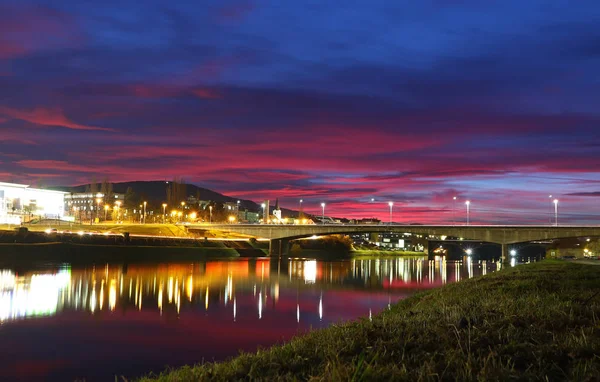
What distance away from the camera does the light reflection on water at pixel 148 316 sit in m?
22.1

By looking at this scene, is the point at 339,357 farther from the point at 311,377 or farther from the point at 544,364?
the point at 544,364

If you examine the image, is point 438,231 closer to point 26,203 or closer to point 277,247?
point 277,247

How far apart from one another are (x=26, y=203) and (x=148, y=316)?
160589 millimetres

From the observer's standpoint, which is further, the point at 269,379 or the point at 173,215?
the point at 173,215

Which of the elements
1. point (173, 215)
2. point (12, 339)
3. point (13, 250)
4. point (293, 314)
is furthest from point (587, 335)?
point (173, 215)

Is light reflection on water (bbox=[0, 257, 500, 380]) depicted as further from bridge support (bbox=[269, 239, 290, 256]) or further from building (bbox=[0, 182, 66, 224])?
building (bbox=[0, 182, 66, 224])

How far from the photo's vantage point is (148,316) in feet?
111

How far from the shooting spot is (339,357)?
9516 mm

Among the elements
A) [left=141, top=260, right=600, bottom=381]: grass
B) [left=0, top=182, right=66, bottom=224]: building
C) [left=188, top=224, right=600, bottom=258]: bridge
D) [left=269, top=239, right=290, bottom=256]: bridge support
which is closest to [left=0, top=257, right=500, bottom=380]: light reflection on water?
[left=141, top=260, right=600, bottom=381]: grass

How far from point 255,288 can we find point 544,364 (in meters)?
47.4

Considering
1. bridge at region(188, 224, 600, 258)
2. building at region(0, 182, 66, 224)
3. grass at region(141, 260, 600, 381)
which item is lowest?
grass at region(141, 260, 600, 381)

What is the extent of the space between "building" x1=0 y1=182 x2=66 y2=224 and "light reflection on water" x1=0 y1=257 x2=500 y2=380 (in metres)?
103

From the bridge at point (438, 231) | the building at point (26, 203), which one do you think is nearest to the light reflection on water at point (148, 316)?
the bridge at point (438, 231)

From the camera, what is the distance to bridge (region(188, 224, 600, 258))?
109562 millimetres
